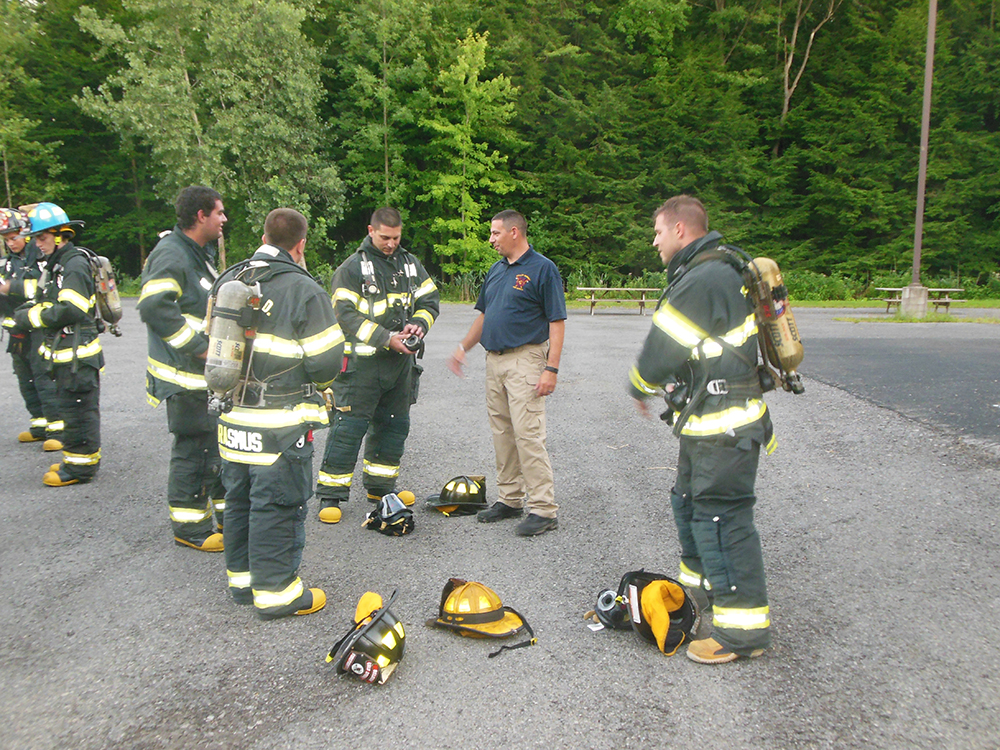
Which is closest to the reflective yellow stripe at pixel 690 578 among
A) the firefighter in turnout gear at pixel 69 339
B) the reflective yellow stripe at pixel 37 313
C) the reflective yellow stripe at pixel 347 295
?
the reflective yellow stripe at pixel 347 295

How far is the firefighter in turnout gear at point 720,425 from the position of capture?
3279 mm

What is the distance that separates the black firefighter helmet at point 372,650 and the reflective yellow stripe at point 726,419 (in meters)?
1.65

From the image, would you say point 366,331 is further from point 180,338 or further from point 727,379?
point 727,379

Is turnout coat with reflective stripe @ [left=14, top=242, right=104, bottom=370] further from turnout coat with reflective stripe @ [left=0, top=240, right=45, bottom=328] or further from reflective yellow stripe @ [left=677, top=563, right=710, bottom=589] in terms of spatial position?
reflective yellow stripe @ [left=677, top=563, right=710, bottom=589]

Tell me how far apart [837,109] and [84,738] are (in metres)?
36.8

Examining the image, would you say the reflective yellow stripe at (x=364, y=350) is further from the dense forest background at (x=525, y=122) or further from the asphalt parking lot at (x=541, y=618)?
the dense forest background at (x=525, y=122)

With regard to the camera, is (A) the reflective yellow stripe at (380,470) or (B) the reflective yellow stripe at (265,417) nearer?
(B) the reflective yellow stripe at (265,417)

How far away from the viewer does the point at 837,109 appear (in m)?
32.5

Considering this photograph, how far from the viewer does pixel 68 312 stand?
5.74 metres

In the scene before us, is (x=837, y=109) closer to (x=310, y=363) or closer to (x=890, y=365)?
(x=890, y=365)

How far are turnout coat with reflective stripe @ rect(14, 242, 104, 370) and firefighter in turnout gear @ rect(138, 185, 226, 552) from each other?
5.27 ft

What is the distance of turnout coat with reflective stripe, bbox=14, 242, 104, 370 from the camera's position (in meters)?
5.75

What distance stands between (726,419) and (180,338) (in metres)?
3.22

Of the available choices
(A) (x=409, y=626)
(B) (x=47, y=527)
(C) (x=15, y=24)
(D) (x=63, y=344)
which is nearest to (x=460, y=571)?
(A) (x=409, y=626)
